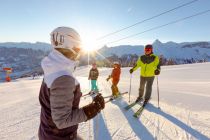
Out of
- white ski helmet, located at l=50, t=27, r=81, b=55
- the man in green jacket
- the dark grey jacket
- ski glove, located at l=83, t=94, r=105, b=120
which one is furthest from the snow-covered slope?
white ski helmet, located at l=50, t=27, r=81, b=55

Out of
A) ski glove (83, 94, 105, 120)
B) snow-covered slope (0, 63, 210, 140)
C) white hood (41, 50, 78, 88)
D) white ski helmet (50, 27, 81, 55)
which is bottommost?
snow-covered slope (0, 63, 210, 140)

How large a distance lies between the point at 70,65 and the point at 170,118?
16.0 feet

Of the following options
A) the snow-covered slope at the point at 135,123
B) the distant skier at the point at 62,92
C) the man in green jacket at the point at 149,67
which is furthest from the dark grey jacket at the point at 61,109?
the man in green jacket at the point at 149,67

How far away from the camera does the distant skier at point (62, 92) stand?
189 centimetres

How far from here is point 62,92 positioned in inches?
73.6

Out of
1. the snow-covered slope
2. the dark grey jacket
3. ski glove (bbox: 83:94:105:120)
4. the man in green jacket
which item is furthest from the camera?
the man in green jacket

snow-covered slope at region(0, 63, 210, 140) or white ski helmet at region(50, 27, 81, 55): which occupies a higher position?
white ski helmet at region(50, 27, 81, 55)

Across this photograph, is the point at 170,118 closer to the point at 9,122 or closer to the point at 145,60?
the point at 145,60

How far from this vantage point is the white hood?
1937 mm

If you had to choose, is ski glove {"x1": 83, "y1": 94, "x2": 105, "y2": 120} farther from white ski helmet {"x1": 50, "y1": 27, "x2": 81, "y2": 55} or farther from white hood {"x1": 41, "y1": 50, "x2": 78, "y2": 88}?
white ski helmet {"x1": 50, "y1": 27, "x2": 81, "y2": 55}

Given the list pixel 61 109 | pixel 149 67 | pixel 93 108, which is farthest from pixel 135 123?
pixel 61 109

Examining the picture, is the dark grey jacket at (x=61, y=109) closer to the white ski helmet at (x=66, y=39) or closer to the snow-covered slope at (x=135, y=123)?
the white ski helmet at (x=66, y=39)

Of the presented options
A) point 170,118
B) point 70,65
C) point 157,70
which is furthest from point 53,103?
point 157,70

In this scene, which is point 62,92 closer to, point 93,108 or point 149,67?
point 93,108
